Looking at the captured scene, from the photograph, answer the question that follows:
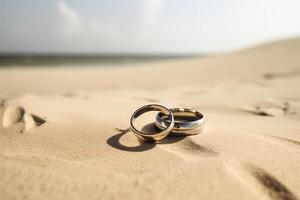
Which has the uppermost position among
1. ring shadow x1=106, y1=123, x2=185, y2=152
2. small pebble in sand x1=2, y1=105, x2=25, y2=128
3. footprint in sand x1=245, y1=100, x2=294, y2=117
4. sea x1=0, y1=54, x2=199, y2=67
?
footprint in sand x1=245, y1=100, x2=294, y2=117

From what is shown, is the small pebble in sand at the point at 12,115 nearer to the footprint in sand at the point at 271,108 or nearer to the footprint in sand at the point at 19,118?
the footprint in sand at the point at 19,118

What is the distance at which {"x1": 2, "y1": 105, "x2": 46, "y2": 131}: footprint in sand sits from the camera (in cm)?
202

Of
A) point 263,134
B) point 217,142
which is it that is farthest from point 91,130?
point 263,134

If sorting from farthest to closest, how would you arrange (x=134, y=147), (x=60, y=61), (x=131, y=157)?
(x=60, y=61) → (x=134, y=147) → (x=131, y=157)

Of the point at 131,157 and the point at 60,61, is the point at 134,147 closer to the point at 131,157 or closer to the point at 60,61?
the point at 131,157

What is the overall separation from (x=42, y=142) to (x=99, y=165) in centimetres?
49

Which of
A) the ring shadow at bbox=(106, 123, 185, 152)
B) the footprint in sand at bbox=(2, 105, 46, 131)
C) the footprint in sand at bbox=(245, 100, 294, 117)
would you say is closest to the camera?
the ring shadow at bbox=(106, 123, 185, 152)

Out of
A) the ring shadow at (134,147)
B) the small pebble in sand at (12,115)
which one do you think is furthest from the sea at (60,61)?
the ring shadow at (134,147)

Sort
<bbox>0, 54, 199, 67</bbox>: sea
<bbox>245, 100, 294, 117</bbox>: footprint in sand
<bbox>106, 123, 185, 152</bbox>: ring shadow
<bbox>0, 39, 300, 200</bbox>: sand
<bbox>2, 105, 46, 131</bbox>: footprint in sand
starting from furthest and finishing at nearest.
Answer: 1. <bbox>0, 54, 199, 67</bbox>: sea
2. <bbox>245, 100, 294, 117</bbox>: footprint in sand
3. <bbox>2, 105, 46, 131</bbox>: footprint in sand
4. <bbox>106, 123, 185, 152</bbox>: ring shadow
5. <bbox>0, 39, 300, 200</bbox>: sand

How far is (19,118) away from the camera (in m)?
2.14

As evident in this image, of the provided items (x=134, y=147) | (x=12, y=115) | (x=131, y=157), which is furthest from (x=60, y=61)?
(x=131, y=157)

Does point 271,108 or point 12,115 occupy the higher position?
point 271,108

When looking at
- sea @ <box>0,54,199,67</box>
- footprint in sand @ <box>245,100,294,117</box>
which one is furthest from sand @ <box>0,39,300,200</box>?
sea @ <box>0,54,199,67</box>

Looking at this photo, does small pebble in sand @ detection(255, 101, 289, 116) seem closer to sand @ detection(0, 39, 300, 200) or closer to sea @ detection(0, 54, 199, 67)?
sand @ detection(0, 39, 300, 200)
